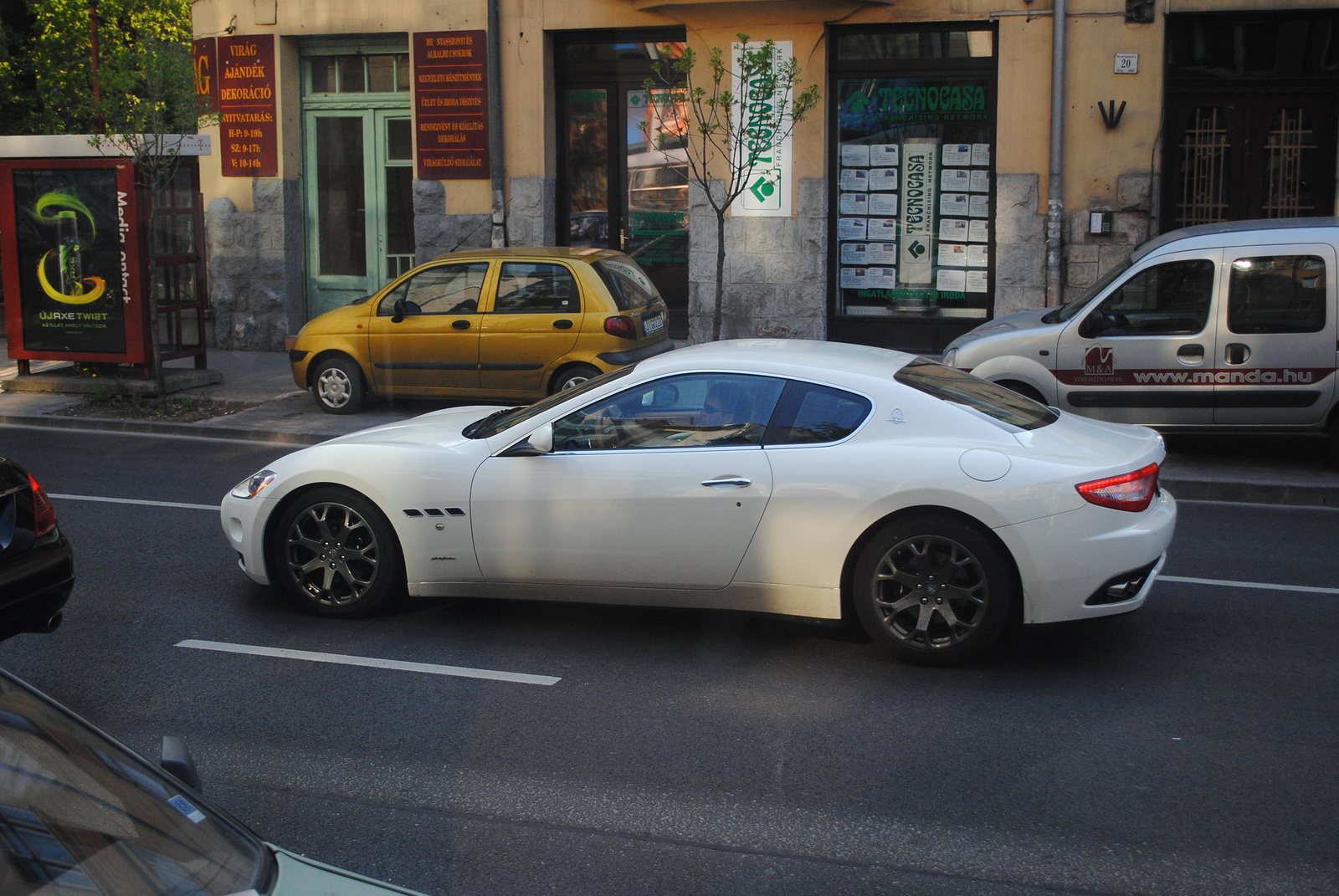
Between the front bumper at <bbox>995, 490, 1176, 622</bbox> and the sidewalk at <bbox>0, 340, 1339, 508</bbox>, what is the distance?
Result: 455 centimetres

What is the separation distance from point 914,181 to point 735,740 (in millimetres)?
12061

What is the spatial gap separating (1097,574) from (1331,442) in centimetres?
580

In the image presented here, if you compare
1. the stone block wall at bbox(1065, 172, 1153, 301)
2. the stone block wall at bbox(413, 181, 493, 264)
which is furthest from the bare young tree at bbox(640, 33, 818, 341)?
the stone block wall at bbox(1065, 172, 1153, 301)

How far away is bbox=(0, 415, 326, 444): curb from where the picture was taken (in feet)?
40.3

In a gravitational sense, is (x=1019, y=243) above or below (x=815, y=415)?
above

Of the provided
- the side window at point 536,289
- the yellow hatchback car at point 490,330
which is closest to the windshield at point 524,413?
the yellow hatchback car at point 490,330

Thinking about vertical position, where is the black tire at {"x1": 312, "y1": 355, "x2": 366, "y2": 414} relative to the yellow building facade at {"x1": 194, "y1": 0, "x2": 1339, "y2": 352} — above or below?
below

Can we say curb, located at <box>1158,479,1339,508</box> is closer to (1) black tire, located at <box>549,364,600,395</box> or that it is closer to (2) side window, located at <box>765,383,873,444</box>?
(2) side window, located at <box>765,383,873,444</box>

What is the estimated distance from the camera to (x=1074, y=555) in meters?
5.57

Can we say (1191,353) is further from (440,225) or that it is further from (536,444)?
(440,225)

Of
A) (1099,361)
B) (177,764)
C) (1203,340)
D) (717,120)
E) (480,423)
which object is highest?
(717,120)

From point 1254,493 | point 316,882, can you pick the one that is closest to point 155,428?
point 1254,493

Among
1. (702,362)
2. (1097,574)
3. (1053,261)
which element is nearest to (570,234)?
(1053,261)

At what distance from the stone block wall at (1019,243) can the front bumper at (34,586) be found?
12.0 m
